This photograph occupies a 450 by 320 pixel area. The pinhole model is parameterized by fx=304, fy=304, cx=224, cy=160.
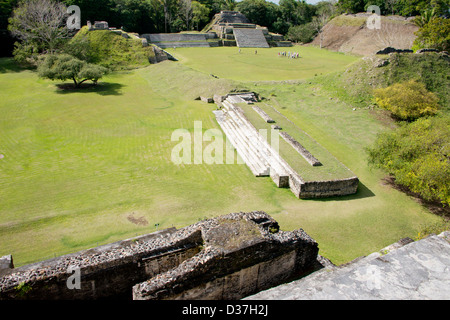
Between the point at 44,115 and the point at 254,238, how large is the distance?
17400mm

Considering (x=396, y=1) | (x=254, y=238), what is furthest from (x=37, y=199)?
(x=396, y=1)

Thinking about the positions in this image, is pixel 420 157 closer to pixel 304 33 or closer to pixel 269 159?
pixel 269 159

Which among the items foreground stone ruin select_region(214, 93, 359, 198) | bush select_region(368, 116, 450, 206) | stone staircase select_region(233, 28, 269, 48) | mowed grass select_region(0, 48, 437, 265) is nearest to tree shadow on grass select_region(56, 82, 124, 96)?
mowed grass select_region(0, 48, 437, 265)

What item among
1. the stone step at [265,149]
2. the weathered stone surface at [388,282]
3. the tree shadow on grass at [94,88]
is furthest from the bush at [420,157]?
the tree shadow on grass at [94,88]

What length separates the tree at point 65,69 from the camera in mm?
22969

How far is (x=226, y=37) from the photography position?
4878cm

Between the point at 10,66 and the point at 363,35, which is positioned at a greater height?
the point at 363,35

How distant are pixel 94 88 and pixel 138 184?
15.6m

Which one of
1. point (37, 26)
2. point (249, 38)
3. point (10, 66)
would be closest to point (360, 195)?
point (37, 26)

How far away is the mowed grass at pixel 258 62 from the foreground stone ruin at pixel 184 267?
22.1 meters

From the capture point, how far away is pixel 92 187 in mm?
12141

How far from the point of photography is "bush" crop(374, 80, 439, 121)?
60.0 feet

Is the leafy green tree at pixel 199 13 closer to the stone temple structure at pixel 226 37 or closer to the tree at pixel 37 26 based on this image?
the stone temple structure at pixel 226 37
